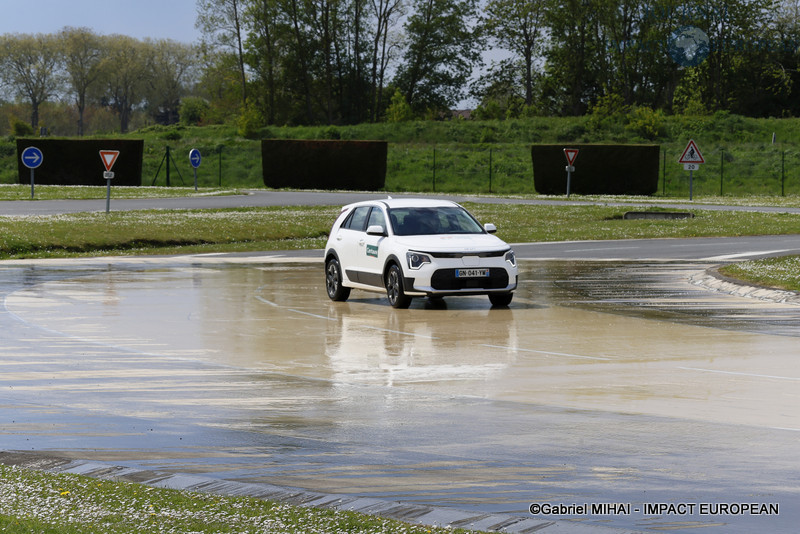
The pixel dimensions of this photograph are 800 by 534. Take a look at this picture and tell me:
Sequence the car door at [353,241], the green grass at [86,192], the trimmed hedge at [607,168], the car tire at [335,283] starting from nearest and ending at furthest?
the car door at [353,241]
the car tire at [335,283]
the green grass at [86,192]
the trimmed hedge at [607,168]

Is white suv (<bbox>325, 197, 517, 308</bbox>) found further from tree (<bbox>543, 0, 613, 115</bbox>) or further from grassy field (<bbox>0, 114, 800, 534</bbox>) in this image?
tree (<bbox>543, 0, 613, 115</bbox>)

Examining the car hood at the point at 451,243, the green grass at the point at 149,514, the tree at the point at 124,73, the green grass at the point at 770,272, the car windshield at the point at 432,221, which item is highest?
the tree at the point at 124,73

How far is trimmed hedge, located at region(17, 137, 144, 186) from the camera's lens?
67.5 metres

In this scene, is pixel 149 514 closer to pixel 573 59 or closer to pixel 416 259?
pixel 416 259

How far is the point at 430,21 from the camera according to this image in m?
105

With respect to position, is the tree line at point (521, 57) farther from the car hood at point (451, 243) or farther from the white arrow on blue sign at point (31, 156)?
the car hood at point (451, 243)

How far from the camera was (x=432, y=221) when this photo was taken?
18547mm

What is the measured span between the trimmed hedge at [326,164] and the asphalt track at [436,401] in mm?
45813

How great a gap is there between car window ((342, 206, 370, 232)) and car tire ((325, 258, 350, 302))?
641 millimetres

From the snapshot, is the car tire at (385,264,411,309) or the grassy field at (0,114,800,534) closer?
the grassy field at (0,114,800,534)

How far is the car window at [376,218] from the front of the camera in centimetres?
1869

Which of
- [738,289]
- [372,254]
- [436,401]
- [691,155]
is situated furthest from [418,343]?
[691,155]

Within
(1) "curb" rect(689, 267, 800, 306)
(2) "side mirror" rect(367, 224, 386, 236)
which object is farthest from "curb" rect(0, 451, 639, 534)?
(1) "curb" rect(689, 267, 800, 306)

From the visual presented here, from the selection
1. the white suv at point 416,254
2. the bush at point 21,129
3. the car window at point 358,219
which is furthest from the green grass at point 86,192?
the white suv at point 416,254
